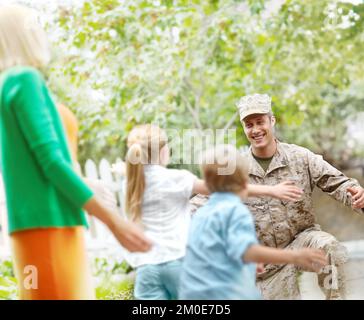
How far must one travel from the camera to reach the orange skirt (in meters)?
1.85

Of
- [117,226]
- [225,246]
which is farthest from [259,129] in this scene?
[117,226]

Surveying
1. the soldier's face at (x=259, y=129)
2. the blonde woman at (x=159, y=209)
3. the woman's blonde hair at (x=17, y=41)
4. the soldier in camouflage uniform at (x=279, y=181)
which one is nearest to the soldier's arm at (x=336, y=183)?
the soldier in camouflage uniform at (x=279, y=181)

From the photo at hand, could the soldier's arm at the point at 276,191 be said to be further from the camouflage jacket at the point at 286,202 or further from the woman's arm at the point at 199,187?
the camouflage jacket at the point at 286,202

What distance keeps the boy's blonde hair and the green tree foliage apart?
53.6 inches

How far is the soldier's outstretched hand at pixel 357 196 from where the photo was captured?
7.73 feet

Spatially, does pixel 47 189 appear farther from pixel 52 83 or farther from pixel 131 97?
pixel 131 97

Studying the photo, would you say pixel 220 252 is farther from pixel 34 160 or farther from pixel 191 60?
pixel 191 60

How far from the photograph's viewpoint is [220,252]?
1833 mm

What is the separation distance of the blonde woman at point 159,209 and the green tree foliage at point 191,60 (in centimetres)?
113

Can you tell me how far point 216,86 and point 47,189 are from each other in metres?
2.15

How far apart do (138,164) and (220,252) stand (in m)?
0.42

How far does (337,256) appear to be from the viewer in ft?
7.83

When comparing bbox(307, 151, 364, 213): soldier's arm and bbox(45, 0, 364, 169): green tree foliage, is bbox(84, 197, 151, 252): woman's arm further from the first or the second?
bbox(45, 0, 364, 169): green tree foliage

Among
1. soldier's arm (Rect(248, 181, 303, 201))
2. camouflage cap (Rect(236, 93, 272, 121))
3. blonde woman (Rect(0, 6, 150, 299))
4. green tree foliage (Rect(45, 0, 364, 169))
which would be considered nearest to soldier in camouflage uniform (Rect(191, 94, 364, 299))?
camouflage cap (Rect(236, 93, 272, 121))
